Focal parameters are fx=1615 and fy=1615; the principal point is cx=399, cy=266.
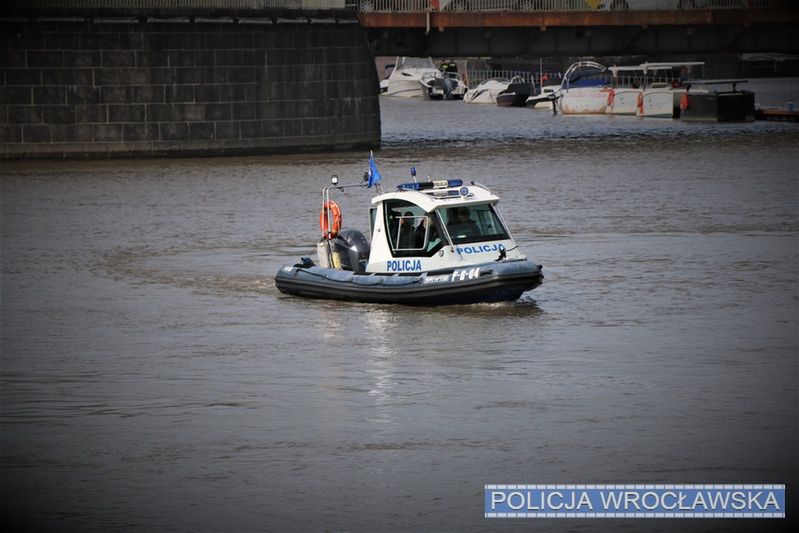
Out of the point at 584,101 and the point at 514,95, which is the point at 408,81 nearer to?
the point at 514,95

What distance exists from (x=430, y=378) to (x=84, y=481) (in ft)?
18.9

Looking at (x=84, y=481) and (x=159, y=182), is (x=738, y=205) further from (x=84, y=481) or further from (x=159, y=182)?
(x=84, y=481)

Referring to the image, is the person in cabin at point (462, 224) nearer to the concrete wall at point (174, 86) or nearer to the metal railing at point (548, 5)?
the concrete wall at point (174, 86)

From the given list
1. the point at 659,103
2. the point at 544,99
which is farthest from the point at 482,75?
the point at 659,103

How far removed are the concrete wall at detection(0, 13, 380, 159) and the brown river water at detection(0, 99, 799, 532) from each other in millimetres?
14253

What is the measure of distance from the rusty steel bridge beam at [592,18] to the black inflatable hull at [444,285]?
126ft

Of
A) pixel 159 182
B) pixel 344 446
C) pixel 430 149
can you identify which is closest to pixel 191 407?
pixel 344 446

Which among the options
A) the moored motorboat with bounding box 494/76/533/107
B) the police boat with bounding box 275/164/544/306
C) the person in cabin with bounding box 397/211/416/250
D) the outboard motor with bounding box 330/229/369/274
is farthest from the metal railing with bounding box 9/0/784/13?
the moored motorboat with bounding box 494/76/533/107

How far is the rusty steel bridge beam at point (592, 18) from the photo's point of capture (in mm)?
64562

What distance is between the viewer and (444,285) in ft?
83.8

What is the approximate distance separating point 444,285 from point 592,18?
42.4 m

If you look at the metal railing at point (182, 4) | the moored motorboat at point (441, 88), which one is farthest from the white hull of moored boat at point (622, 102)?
the moored motorboat at point (441, 88)

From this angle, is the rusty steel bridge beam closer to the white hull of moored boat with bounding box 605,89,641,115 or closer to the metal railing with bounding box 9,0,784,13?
the metal railing with bounding box 9,0,784,13

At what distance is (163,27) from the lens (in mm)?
57562
